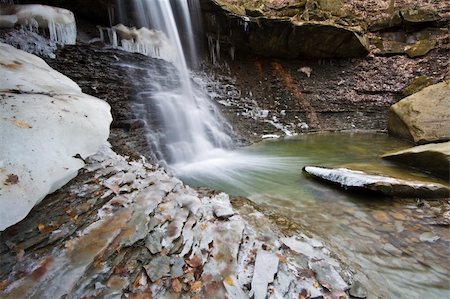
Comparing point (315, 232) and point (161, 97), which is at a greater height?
point (161, 97)

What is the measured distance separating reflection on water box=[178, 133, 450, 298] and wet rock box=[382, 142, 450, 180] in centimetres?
26

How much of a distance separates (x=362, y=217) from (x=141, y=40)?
802 centimetres

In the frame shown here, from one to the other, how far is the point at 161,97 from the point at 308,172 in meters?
4.04

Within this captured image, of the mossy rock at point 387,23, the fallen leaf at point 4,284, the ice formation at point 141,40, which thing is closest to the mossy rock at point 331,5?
the mossy rock at point 387,23

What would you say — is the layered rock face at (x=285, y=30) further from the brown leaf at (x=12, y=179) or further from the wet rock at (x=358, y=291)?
the wet rock at (x=358, y=291)

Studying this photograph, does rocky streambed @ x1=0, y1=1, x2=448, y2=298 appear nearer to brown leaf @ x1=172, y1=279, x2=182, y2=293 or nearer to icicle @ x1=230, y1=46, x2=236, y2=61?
brown leaf @ x1=172, y1=279, x2=182, y2=293

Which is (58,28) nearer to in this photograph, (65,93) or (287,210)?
(65,93)

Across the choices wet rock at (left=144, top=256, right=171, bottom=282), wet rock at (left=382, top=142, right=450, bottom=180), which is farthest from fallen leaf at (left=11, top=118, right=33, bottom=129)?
wet rock at (left=382, top=142, right=450, bottom=180)

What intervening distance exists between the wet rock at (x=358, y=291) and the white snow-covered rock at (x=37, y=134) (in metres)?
2.37

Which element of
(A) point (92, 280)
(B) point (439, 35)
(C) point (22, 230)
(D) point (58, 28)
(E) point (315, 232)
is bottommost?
(E) point (315, 232)

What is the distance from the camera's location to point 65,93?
327 centimetres

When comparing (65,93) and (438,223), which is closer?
(438,223)

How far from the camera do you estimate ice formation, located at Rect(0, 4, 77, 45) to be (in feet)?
17.5

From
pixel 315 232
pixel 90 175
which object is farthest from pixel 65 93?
pixel 315 232
